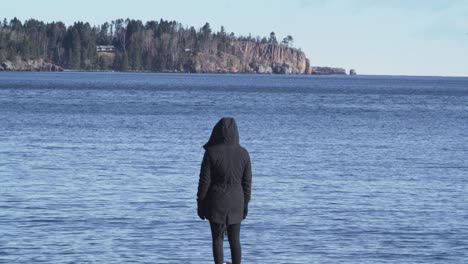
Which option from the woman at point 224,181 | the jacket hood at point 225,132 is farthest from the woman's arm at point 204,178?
the jacket hood at point 225,132

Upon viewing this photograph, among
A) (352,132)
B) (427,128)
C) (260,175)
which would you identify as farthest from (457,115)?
(260,175)

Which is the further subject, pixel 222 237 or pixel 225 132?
pixel 222 237

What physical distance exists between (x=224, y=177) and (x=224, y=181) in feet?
0.22

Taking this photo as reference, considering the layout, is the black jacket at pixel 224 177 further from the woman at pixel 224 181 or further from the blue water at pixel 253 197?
the blue water at pixel 253 197

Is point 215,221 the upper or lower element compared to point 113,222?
upper

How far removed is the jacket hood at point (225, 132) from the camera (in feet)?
47.3

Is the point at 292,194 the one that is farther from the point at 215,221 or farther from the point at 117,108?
the point at 117,108

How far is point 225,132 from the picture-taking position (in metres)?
14.4

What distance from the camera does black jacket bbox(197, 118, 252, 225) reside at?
1452cm

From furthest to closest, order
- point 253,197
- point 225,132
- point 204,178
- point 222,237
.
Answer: point 253,197, point 222,237, point 204,178, point 225,132

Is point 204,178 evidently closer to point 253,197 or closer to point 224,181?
point 224,181

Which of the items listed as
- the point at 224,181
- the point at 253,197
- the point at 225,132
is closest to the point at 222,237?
the point at 224,181

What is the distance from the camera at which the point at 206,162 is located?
14523 millimetres

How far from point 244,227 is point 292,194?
19.5 ft
